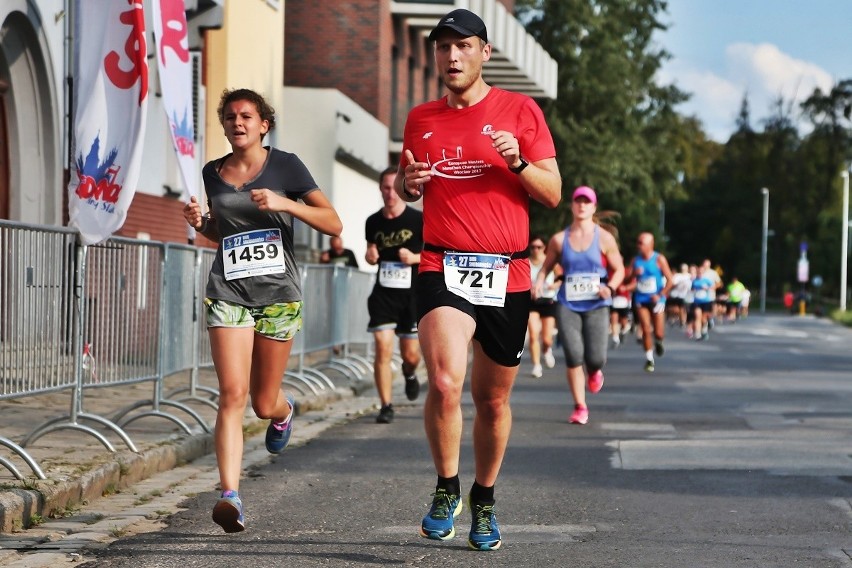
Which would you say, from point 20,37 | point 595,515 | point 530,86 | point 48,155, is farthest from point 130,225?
point 530,86

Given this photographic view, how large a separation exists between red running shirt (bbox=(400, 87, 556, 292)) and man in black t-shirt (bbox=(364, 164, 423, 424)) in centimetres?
627

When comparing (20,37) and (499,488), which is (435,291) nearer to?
(499,488)

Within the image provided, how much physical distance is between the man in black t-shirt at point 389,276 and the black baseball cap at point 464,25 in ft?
20.8

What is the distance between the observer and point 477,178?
6.69 m

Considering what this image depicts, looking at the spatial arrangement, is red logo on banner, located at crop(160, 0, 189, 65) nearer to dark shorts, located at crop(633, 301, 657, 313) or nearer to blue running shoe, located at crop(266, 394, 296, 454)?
blue running shoe, located at crop(266, 394, 296, 454)

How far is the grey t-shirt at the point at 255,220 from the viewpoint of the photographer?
7.44m

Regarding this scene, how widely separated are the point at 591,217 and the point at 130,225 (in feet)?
28.1

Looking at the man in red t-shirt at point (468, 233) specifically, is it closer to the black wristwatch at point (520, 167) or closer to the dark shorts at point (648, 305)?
the black wristwatch at point (520, 167)

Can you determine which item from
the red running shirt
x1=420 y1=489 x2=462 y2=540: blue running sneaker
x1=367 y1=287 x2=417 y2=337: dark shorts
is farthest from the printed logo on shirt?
x1=367 y1=287 x2=417 y2=337: dark shorts

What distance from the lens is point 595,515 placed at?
8016mm

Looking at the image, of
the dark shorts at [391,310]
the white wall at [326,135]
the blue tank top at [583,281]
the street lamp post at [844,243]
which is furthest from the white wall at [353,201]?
the street lamp post at [844,243]

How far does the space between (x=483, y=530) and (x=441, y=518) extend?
A: 0.64 feet

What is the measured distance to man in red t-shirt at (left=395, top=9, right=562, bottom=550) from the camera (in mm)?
6629

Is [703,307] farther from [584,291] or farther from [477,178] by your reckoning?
[477,178]
